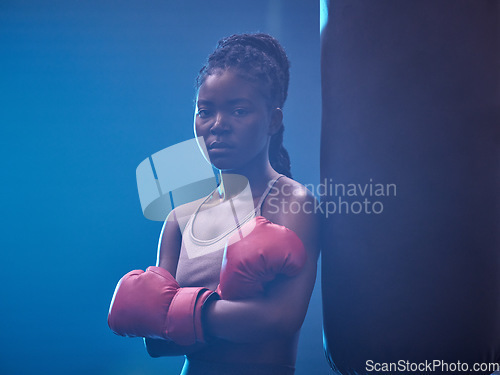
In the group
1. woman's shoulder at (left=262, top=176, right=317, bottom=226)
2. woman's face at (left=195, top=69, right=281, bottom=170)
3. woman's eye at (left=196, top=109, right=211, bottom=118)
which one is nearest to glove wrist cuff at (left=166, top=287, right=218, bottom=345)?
woman's shoulder at (left=262, top=176, right=317, bottom=226)

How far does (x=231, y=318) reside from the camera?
0.90 meters

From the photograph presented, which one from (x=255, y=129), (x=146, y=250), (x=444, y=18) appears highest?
(x=444, y=18)

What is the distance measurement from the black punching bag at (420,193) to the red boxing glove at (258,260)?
0.18m

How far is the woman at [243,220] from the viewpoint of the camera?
91cm

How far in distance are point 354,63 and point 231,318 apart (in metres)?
0.80

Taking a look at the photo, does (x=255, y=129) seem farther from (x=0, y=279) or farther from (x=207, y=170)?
(x=0, y=279)

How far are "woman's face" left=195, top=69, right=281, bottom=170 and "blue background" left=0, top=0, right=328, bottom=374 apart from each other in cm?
85

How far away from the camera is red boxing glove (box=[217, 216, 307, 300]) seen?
87cm

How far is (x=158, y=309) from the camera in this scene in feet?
3.03

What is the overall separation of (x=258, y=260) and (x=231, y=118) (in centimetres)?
44

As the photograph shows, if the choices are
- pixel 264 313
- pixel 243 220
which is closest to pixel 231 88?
pixel 243 220

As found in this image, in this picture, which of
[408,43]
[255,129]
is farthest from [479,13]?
[255,129]

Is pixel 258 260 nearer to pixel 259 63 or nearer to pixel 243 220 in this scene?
pixel 243 220

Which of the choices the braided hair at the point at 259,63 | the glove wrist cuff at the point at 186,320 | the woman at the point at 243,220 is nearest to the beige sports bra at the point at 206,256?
the woman at the point at 243,220
